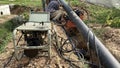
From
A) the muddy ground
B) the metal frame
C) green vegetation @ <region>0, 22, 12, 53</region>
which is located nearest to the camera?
the muddy ground

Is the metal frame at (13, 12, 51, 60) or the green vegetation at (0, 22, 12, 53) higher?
the metal frame at (13, 12, 51, 60)

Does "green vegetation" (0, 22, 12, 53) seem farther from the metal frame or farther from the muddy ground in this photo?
the metal frame

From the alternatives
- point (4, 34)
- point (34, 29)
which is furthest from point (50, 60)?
point (4, 34)

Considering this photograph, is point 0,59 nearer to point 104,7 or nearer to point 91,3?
point 104,7

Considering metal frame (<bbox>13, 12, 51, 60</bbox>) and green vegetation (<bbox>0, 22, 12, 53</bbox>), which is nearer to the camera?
metal frame (<bbox>13, 12, 51, 60</bbox>)

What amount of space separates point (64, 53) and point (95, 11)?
24.3 ft

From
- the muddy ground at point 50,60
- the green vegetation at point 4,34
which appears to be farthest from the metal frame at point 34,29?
the green vegetation at point 4,34

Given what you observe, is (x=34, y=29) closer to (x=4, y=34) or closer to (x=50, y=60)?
(x=50, y=60)

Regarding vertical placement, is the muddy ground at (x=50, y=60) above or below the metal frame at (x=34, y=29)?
below

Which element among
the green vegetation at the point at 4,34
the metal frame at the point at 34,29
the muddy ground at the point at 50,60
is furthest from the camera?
the green vegetation at the point at 4,34

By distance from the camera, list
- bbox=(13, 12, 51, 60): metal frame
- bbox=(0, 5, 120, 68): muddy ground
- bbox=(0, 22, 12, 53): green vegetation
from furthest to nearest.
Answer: bbox=(0, 22, 12, 53): green vegetation → bbox=(13, 12, 51, 60): metal frame → bbox=(0, 5, 120, 68): muddy ground

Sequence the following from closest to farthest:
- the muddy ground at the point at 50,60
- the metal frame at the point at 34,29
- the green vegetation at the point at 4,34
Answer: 1. the muddy ground at the point at 50,60
2. the metal frame at the point at 34,29
3. the green vegetation at the point at 4,34

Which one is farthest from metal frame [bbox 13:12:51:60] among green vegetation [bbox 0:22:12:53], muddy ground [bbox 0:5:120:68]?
green vegetation [bbox 0:22:12:53]

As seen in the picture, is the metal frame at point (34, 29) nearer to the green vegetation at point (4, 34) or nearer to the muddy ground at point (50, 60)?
the muddy ground at point (50, 60)
